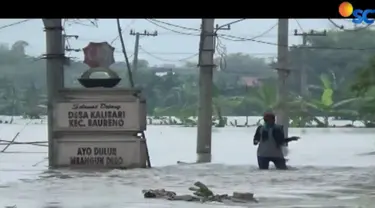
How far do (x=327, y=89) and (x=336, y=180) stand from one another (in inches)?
73.3

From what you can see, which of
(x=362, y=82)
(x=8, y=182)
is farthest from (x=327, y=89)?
(x=8, y=182)

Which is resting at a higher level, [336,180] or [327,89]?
[327,89]

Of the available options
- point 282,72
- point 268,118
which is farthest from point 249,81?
point 282,72

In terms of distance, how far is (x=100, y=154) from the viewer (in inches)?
465

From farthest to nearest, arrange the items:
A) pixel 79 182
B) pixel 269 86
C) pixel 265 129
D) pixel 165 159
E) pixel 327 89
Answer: pixel 269 86 → pixel 165 159 → pixel 327 89 → pixel 265 129 → pixel 79 182

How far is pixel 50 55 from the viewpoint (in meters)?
12.4

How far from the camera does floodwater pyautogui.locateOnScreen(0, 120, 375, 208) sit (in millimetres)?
8359

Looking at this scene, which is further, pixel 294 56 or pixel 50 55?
pixel 294 56

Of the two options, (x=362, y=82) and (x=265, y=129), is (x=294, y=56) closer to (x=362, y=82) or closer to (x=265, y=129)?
(x=362, y=82)

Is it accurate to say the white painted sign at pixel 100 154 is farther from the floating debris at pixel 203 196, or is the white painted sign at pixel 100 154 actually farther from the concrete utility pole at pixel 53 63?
the floating debris at pixel 203 196

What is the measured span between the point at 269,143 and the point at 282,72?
3.88 metres

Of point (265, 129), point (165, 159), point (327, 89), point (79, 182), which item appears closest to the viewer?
point (79, 182)

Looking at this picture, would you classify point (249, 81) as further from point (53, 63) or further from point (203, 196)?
point (203, 196)

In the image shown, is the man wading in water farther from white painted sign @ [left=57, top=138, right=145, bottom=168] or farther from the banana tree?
white painted sign @ [left=57, top=138, right=145, bottom=168]
